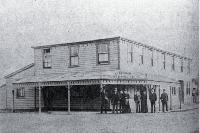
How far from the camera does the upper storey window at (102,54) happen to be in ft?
52.4

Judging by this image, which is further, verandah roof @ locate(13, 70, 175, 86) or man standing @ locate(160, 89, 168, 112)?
verandah roof @ locate(13, 70, 175, 86)

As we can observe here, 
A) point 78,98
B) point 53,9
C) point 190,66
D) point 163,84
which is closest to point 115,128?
point 163,84

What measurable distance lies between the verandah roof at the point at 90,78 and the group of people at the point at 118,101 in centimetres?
39

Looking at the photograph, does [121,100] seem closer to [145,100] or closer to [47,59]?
[145,100]

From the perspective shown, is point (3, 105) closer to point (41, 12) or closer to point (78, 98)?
point (41, 12)

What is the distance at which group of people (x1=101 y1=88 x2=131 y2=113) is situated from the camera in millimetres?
13581

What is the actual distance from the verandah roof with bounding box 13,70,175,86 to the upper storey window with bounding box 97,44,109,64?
57 centimetres

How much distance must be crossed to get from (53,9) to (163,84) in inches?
129

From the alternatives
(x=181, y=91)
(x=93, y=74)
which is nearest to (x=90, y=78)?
(x=93, y=74)

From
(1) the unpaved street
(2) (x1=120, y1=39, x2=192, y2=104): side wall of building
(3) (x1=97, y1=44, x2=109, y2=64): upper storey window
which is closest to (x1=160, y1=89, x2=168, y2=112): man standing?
(1) the unpaved street

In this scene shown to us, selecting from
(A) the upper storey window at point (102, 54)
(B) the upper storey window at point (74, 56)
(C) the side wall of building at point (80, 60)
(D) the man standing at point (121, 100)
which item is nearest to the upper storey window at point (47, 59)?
(C) the side wall of building at point (80, 60)

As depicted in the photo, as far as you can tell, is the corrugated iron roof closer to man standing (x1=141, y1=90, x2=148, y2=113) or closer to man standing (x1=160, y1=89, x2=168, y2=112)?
man standing (x1=160, y1=89, x2=168, y2=112)

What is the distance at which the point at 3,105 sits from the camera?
12359 millimetres

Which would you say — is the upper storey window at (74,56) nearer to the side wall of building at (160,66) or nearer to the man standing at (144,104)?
the man standing at (144,104)
